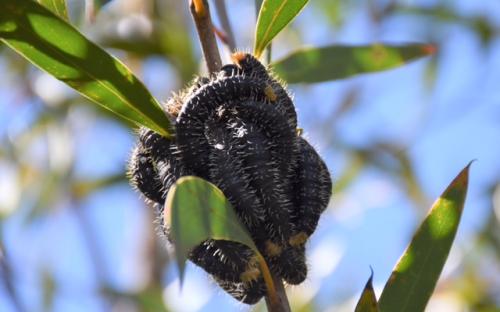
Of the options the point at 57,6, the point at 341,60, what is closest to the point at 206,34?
the point at 57,6

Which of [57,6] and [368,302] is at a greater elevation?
[57,6]

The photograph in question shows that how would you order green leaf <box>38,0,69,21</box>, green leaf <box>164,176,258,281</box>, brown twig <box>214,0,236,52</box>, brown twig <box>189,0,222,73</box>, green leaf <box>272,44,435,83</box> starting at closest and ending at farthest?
green leaf <box>164,176,258,281</box> → brown twig <box>189,0,222,73</box> → green leaf <box>38,0,69,21</box> → brown twig <box>214,0,236,52</box> → green leaf <box>272,44,435,83</box>

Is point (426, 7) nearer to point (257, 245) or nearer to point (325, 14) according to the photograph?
point (325, 14)

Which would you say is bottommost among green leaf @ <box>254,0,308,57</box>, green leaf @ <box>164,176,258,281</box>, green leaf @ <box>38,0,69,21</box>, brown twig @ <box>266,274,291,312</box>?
brown twig @ <box>266,274,291,312</box>

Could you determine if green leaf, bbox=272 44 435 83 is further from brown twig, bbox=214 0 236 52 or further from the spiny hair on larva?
the spiny hair on larva

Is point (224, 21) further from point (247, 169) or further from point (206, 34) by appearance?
point (247, 169)

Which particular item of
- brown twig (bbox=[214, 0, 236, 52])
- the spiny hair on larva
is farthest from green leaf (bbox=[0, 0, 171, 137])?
brown twig (bbox=[214, 0, 236, 52])

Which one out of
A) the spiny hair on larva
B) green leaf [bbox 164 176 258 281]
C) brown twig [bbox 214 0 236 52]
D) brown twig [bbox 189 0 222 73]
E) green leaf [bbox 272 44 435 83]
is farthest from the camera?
green leaf [bbox 272 44 435 83]

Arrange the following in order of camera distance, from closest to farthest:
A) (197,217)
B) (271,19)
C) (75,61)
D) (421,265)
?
1. (197,217)
2. (75,61)
3. (421,265)
4. (271,19)
